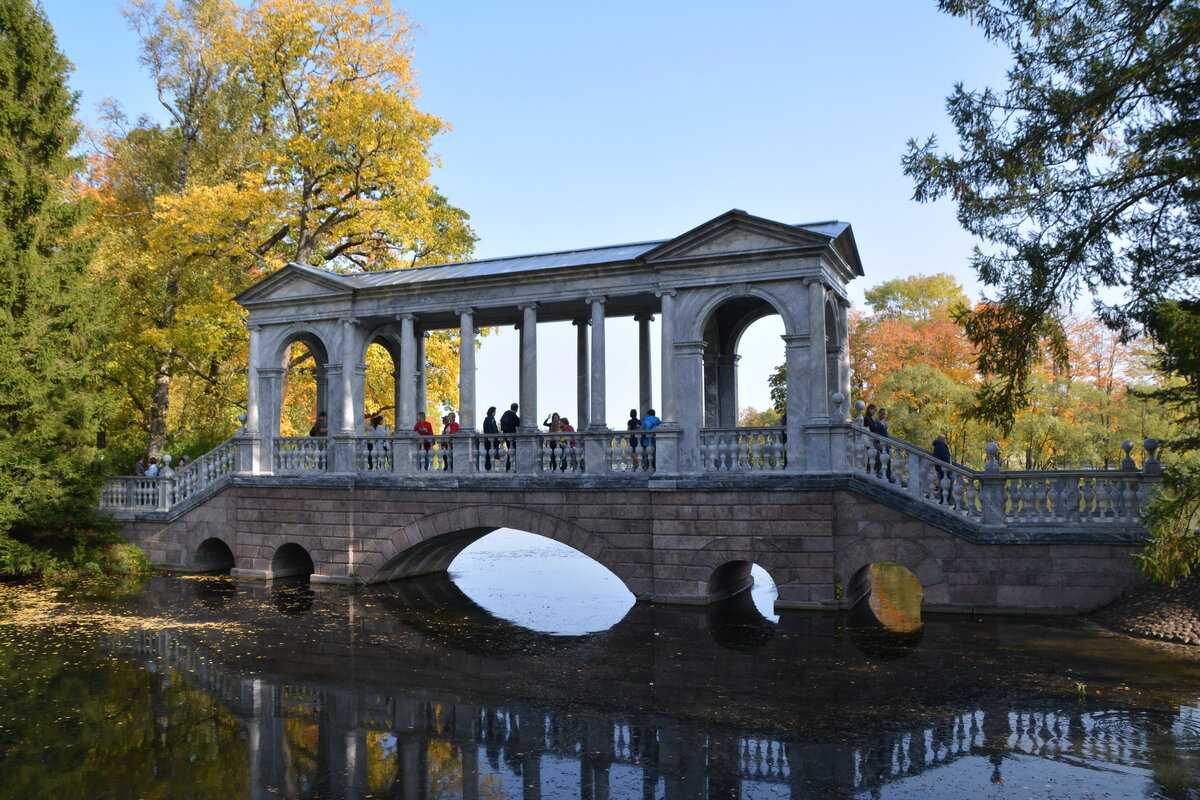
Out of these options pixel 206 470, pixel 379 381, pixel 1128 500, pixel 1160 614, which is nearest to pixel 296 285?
pixel 206 470

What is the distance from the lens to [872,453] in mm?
14727

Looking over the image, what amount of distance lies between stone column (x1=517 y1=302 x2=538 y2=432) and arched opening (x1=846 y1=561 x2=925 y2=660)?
665 centimetres

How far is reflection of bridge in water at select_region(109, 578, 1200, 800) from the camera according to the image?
25.6 ft

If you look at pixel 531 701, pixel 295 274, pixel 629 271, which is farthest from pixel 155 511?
pixel 531 701

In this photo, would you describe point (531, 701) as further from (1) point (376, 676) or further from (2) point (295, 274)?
(2) point (295, 274)

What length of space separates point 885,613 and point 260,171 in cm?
2318

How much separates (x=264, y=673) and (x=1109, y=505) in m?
12.1

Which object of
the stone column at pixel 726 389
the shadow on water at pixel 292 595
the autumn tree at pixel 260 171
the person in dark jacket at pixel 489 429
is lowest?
the shadow on water at pixel 292 595

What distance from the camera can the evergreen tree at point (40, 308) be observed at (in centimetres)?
1964

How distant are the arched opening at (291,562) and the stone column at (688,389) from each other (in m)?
9.11

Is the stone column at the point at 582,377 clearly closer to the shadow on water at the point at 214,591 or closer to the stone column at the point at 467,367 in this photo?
the stone column at the point at 467,367

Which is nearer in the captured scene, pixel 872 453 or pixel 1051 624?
pixel 1051 624

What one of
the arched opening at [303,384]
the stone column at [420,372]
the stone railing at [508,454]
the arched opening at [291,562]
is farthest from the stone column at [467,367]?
the arched opening at [291,562]

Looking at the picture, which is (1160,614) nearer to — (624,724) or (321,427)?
(624,724)
